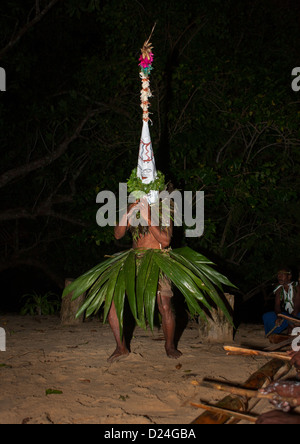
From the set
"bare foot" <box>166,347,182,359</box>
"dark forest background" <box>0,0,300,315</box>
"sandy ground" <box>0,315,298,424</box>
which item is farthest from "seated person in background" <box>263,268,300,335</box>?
"bare foot" <box>166,347,182,359</box>

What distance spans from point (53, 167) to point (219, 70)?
3.65 m

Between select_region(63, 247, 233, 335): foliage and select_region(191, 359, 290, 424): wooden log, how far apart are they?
19.5 inches

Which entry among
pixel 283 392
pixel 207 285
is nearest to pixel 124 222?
pixel 207 285

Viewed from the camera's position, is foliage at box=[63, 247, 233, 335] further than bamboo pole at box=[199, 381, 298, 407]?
Yes

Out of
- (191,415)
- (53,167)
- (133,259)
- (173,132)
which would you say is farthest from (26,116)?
(191,415)

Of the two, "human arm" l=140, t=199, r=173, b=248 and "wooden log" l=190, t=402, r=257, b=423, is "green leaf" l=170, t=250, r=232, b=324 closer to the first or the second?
"human arm" l=140, t=199, r=173, b=248

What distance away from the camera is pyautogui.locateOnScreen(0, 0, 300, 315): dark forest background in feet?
19.2

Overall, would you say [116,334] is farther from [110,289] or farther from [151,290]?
[151,290]

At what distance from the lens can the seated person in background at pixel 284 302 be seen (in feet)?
14.8

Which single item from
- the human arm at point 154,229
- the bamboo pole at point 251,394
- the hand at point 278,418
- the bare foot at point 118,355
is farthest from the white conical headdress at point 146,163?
the hand at point 278,418

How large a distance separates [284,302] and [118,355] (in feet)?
7.11

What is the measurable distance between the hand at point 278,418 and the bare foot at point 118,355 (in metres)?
1.68

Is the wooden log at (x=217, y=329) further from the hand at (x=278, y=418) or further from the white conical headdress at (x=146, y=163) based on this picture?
the hand at (x=278, y=418)

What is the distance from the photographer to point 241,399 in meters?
2.38
